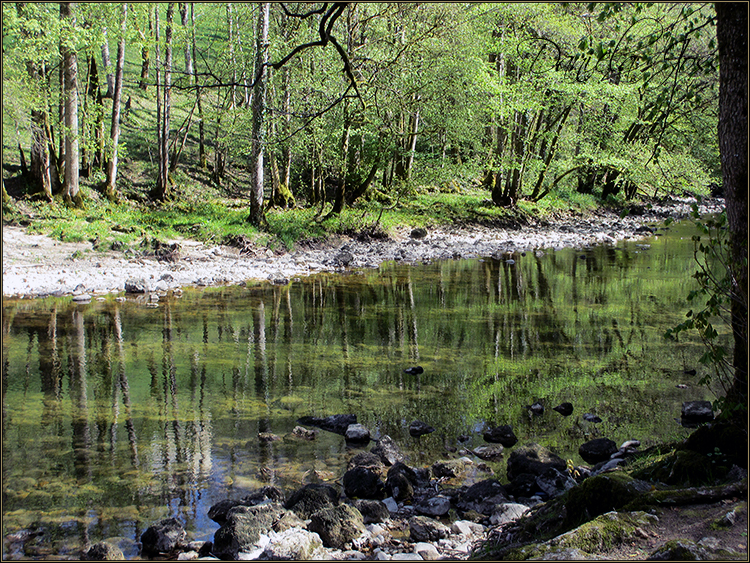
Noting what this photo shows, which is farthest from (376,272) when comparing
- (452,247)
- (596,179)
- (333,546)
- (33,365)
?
(596,179)

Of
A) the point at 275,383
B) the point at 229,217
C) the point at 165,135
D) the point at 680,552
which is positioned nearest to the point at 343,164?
the point at 229,217

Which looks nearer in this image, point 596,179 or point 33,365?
point 33,365

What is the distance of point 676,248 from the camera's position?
26.3 m

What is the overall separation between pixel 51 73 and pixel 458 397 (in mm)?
20265

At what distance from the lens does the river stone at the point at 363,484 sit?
5.95 meters

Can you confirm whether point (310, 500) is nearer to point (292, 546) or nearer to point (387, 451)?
point (292, 546)

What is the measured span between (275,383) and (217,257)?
11478mm

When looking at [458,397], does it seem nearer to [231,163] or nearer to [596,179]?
[231,163]

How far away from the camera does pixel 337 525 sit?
5.10 meters

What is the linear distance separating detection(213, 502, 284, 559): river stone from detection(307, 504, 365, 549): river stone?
1.31 feet

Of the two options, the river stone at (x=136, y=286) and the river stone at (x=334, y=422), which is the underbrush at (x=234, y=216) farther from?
the river stone at (x=334, y=422)

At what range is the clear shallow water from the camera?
20.3 feet

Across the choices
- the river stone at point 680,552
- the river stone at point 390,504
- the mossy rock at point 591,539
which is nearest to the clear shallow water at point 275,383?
the river stone at point 390,504

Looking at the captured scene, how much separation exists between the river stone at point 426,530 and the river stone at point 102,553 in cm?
245
